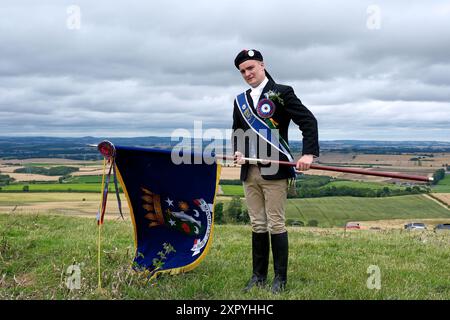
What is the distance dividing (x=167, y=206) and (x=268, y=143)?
1.72 m

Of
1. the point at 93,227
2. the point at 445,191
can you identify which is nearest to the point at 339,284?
the point at 93,227

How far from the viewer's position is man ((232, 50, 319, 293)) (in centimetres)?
511

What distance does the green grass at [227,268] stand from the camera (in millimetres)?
5109

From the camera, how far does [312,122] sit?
503cm

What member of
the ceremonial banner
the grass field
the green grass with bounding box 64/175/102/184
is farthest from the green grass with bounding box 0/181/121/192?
the ceremonial banner

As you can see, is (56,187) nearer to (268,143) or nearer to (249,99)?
(249,99)

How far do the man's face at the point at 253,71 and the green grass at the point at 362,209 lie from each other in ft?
72.3

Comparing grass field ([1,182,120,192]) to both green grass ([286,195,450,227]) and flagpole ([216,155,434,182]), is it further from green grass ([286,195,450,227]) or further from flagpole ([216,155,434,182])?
flagpole ([216,155,434,182])

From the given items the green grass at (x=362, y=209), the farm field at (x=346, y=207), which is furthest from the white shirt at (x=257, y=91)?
the green grass at (x=362, y=209)

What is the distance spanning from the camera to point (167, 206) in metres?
5.91

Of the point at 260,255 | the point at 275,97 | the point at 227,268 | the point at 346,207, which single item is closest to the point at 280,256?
the point at 260,255

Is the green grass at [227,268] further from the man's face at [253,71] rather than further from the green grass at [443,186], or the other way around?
the green grass at [443,186]

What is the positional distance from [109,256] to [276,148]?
117 inches
